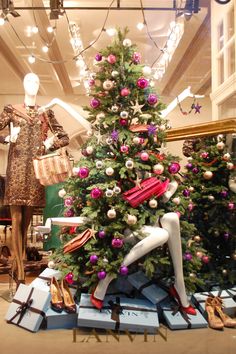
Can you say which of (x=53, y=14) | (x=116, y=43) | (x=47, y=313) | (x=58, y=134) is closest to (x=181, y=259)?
(x=47, y=313)

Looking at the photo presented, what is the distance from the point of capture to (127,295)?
10.3 feet

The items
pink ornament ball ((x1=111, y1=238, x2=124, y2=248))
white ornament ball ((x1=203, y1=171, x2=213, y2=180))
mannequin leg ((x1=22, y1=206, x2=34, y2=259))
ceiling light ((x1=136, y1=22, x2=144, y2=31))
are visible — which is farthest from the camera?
mannequin leg ((x1=22, y1=206, x2=34, y2=259))

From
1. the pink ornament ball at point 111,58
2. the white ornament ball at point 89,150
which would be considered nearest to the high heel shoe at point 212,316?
the white ornament ball at point 89,150

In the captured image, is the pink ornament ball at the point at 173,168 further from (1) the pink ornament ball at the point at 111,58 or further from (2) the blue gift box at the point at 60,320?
(2) the blue gift box at the point at 60,320

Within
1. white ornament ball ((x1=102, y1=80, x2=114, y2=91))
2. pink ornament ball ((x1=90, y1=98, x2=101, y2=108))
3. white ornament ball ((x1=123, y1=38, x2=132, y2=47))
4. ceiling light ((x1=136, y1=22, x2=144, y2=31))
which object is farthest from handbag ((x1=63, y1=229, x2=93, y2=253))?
ceiling light ((x1=136, y1=22, x2=144, y2=31))

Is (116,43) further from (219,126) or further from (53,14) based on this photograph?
(219,126)

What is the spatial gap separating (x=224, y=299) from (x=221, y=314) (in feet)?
0.66

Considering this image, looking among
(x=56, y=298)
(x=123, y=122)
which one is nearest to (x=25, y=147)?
(x=123, y=122)

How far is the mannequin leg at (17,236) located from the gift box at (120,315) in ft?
2.98

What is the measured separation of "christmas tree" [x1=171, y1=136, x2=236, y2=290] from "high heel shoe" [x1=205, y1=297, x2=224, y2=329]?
11.5 inches

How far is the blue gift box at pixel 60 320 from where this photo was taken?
2.88m

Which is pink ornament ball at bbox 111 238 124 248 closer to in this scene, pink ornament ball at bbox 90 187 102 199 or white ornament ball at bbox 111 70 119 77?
pink ornament ball at bbox 90 187 102 199

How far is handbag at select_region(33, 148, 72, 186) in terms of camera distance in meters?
3.42

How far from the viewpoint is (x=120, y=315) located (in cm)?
282
